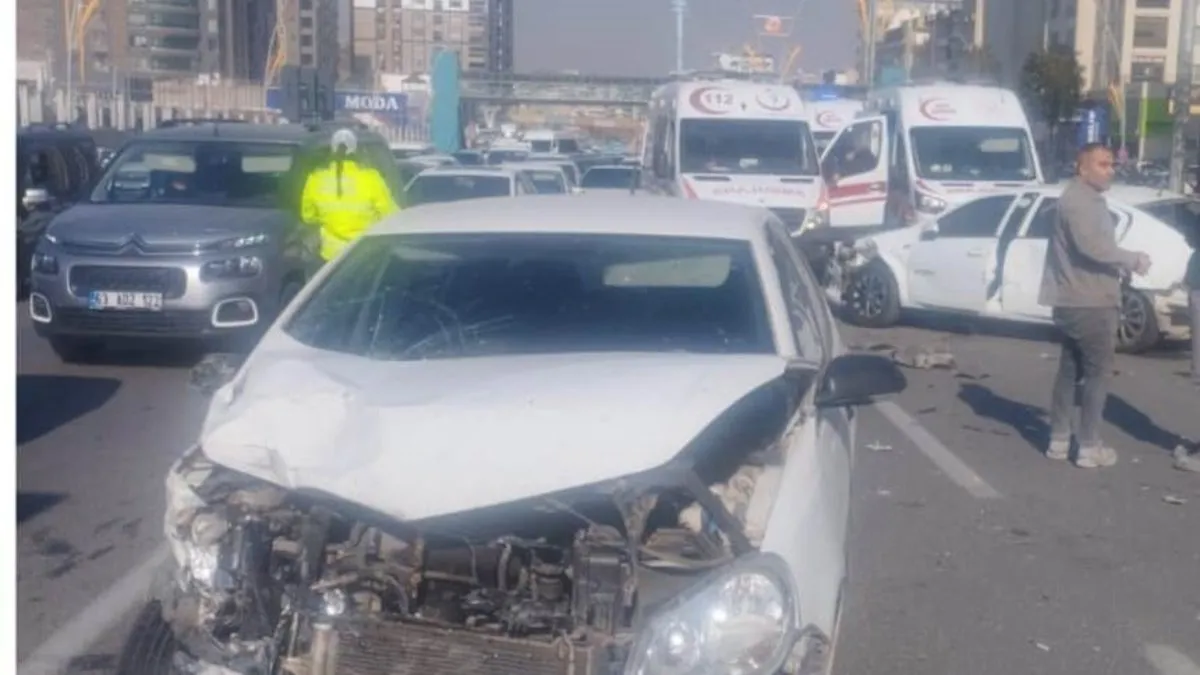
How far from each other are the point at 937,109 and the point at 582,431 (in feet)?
67.7

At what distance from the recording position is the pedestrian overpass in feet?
271

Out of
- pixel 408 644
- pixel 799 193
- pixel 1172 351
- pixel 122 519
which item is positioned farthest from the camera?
pixel 799 193

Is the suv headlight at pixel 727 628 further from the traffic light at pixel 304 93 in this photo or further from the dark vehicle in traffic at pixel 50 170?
the traffic light at pixel 304 93

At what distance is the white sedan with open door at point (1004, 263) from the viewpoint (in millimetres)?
14930

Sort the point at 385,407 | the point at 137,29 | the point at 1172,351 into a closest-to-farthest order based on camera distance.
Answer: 1. the point at 385,407
2. the point at 1172,351
3. the point at 137,29

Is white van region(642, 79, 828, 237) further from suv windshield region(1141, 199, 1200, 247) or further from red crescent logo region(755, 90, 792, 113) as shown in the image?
suv windshield region(1141, 199, 1200, 247)

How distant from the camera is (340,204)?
42.6 ft

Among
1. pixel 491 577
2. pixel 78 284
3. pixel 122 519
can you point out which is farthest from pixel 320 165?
pixel 491 577

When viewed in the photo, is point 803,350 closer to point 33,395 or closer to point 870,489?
point 870,489

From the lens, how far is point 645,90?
82188mm

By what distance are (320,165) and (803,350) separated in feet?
28.5

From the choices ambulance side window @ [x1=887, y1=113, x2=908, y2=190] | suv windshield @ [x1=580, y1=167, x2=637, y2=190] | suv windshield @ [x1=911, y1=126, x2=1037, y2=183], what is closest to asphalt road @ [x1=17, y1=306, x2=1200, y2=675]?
suv windshield @ [x1=911, y1=126, x2=1037, y2=183]

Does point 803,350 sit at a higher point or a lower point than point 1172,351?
higher

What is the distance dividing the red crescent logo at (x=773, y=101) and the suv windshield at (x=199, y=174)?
33.9 feet
